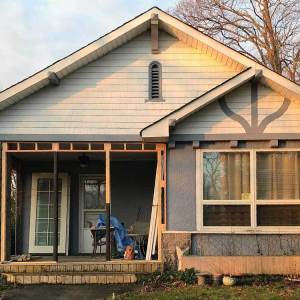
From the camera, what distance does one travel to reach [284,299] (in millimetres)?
9344

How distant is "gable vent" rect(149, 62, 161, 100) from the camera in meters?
13.2

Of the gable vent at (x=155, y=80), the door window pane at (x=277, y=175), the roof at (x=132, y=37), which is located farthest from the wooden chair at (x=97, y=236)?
the door window pane at (x=277, y=175)

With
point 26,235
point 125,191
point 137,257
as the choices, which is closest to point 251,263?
point 137,257

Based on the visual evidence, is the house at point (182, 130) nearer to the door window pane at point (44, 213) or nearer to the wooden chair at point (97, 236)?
the wooden chair at point (97, 236)

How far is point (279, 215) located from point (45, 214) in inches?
243

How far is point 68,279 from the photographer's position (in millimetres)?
11703

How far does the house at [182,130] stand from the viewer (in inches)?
483

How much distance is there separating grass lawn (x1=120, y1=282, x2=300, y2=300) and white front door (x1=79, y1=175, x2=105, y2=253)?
4.73m

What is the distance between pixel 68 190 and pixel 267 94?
232 inches

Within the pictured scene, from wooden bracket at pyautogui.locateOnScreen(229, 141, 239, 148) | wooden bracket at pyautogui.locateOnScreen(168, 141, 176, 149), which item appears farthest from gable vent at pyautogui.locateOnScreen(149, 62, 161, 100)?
wooden bracket at pyautogui.locateOnScreen(229, 141, 239, 148)

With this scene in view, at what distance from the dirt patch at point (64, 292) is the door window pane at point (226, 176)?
2.69m

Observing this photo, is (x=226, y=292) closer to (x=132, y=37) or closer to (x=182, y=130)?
(x=182, y=130)

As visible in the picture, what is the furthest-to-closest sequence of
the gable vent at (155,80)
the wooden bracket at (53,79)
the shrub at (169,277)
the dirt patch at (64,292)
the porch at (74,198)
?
1. the porch at (74,198)
2. the gable vent at (155,80)
3. the wooden bracket at (53,79)
4. the shrub at (169,277)
5. the dirt patch at (64,292)

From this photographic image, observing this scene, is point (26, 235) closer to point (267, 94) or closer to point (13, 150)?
point (13, 150)
